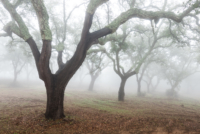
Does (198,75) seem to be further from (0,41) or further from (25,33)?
(0,41)

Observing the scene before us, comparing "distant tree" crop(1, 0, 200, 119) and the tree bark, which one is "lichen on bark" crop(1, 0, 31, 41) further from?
the tree bark

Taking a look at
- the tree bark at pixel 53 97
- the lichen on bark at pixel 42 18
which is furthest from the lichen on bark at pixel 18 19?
the tree bark at pixel 53 97

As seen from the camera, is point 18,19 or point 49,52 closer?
point 49,52

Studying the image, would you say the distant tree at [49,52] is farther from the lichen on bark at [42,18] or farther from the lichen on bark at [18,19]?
the lichen on bark at [42,18]

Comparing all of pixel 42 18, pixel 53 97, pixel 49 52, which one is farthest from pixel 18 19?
pixel 53 97

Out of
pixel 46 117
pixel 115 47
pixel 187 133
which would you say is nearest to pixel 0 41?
pixel 115 47

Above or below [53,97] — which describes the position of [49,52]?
above

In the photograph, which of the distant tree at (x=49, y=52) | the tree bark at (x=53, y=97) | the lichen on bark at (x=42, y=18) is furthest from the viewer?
the tree bark at (x=53, y=97)

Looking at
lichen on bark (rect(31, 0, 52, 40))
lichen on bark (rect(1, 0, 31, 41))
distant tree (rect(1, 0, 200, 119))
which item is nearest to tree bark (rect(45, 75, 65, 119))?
distant tree (rect(1, 0, 200, 119))

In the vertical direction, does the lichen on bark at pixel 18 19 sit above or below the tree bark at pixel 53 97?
above

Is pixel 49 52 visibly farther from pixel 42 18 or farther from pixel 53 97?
pixel 53 97

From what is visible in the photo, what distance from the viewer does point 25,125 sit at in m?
5.72

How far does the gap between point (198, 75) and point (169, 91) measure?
1258 inches

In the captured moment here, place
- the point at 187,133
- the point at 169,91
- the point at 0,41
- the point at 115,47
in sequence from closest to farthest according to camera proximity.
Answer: the point at 187,133
the point at 115,47
the point at 169,91
the point at 0,41
